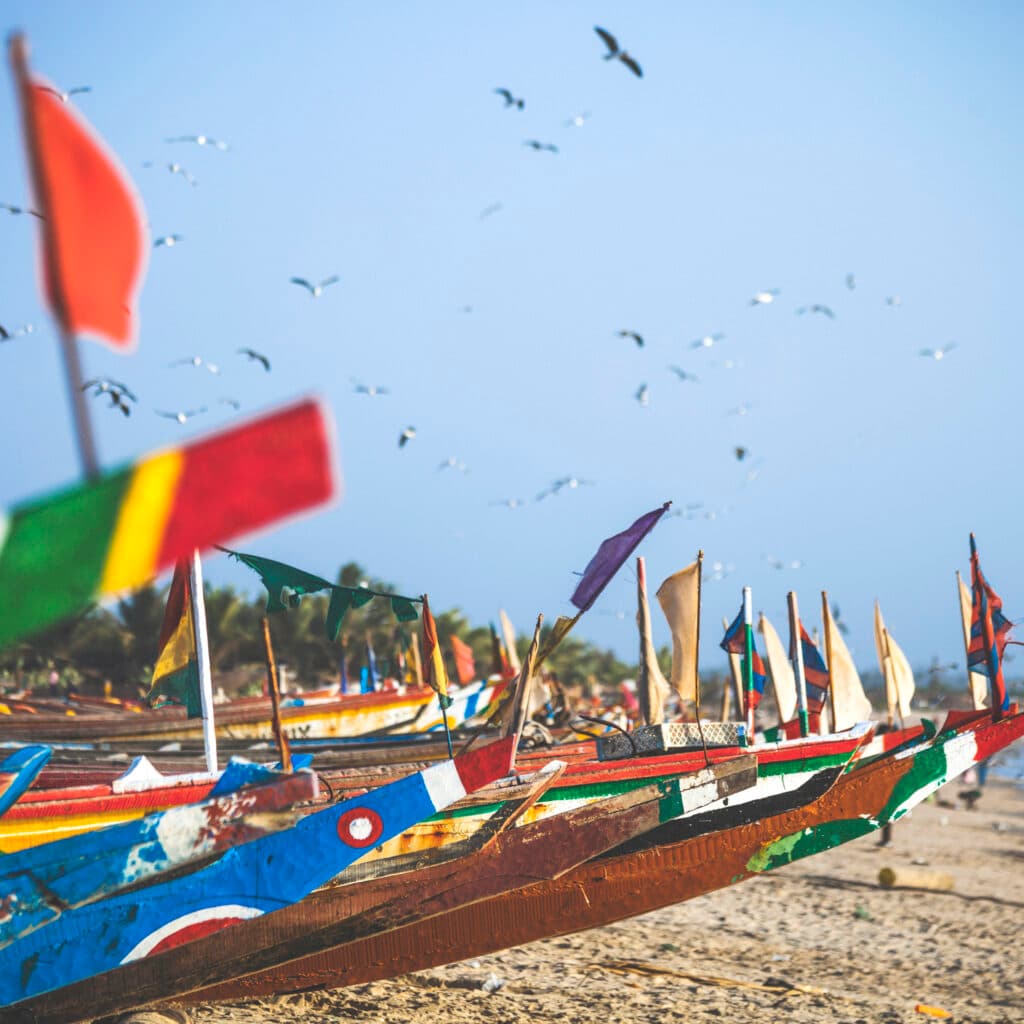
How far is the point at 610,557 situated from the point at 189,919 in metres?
3.49

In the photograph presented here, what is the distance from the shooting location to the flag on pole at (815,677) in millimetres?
13570

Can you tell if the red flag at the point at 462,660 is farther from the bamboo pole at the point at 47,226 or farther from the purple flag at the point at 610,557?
the bamboo pole at the point at 47,226

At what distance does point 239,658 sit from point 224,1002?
31.7 meters

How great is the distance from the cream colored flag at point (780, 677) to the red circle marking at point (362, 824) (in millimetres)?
9211

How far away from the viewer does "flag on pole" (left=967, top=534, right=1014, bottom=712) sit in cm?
1114

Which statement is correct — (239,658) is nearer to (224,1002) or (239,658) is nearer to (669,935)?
(669,935)

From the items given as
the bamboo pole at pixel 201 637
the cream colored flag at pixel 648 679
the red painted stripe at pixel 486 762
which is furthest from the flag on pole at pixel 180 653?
the cream colored flag at pixel 648 679

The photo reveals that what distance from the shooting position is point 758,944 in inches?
480

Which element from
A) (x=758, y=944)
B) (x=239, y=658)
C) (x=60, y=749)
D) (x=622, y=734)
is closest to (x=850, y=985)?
(x=758, y=944)

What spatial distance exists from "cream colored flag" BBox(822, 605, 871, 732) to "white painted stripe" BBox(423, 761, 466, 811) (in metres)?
8.47

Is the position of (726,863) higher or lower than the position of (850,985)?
higher

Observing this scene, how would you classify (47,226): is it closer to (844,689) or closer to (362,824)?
(362,824)

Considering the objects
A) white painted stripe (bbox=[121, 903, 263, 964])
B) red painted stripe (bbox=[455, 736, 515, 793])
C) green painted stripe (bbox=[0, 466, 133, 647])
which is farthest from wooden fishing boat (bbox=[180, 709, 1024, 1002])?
green painted stripe (bbox=[0, 466, 133, 647])

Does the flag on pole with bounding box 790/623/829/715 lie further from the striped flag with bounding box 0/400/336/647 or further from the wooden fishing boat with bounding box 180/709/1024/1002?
the striped flag with bounding box 0/400/336/647
